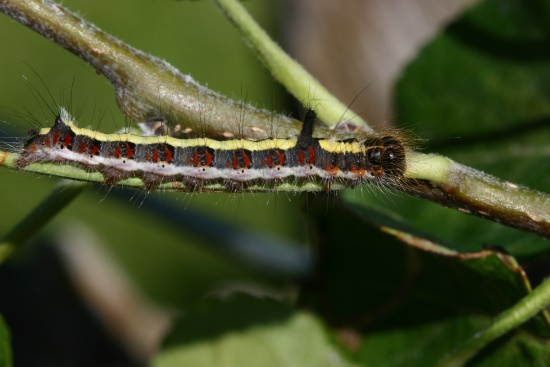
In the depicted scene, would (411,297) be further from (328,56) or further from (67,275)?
(328,56)

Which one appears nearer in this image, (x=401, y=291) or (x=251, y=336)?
(x=401, y=291)

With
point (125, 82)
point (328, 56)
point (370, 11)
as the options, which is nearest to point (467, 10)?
point (125, 82)

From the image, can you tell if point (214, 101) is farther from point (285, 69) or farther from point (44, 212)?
point (44, 212)

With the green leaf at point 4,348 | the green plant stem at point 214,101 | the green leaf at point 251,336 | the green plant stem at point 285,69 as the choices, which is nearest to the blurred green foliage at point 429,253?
the green leaf at point 251,336

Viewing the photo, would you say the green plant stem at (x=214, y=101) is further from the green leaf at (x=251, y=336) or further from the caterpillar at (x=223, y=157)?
the green leaf at (x=251, y=336)

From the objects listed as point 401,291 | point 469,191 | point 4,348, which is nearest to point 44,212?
point 4,348

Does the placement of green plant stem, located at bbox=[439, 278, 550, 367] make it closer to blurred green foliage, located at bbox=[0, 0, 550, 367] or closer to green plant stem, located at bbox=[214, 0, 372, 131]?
blurred green foliage, located at bbox=[0, 0, 550, 367]
